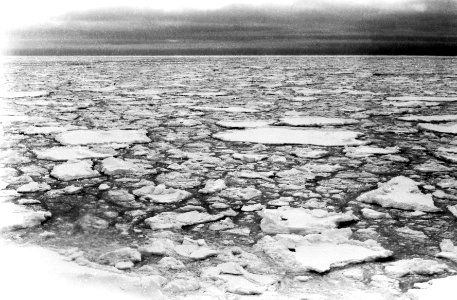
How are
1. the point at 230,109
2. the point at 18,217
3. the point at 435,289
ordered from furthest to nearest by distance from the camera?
the point at 230,109 → the point at 18,217 → the point at 435,289

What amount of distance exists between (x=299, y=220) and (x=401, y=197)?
0.55m

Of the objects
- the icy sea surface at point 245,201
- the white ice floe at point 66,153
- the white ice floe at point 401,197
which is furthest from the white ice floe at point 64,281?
the white ice floe at point 66,153

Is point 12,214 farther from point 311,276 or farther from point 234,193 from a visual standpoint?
point 311,276

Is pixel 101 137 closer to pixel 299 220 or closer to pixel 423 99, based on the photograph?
pixel 299 220

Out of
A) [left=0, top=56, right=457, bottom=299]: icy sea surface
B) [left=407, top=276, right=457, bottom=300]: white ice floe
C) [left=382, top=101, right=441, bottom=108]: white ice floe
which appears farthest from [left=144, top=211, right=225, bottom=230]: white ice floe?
[left=382, top=101, right=441, bottom=108]: white ice floe

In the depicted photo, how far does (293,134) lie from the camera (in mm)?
3393

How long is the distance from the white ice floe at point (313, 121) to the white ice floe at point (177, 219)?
213 centimetres

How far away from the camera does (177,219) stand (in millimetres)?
1784

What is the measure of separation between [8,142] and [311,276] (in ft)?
8.38

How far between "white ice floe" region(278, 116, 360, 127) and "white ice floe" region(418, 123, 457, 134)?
1.87 ft

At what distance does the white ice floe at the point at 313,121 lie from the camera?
12.5 ft

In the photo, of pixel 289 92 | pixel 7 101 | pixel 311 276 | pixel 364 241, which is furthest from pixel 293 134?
pixel 7 101

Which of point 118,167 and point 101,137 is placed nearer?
point 118,167

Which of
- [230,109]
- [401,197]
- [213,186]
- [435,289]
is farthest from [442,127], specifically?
[435,289]
